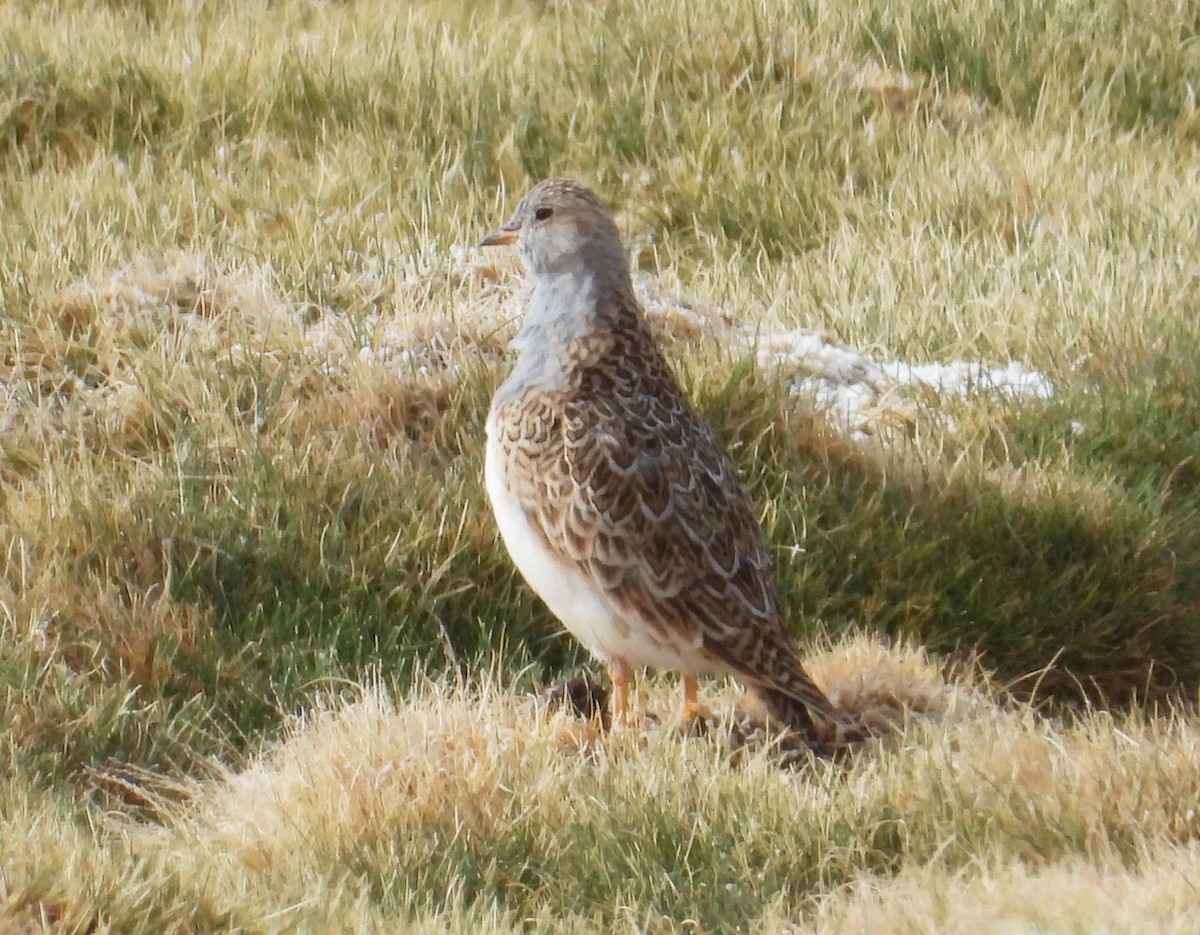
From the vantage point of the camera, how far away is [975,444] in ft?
17.9

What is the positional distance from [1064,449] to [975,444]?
0.86 ft

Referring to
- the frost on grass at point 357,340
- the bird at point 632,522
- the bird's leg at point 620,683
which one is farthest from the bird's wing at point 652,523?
the frost on grass at point 357,340

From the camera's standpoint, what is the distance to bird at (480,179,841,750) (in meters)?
4.14

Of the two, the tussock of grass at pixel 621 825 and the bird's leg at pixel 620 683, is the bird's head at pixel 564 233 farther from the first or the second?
the tussock of grass at pixel 621 825

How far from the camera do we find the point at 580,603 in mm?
4227

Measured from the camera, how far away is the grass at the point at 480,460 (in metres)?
3.51

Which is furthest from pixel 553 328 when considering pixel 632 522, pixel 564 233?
pixel 632 522

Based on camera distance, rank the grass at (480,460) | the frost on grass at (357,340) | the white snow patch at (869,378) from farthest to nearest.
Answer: the white snow patch at (869,378), the frost on grass at (357,340), the grass at (480,460)

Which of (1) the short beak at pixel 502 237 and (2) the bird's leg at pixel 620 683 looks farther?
(1) the short beak at pixel 502 237

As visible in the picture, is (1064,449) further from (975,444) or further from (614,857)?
(614,857)

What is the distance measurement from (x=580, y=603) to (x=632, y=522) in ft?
0.76

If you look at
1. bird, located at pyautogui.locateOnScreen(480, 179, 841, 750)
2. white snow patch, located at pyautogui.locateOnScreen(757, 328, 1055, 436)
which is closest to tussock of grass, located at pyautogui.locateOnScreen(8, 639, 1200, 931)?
bird, located at pyautogui.locateOnScreen(480, 179, 841, 750)

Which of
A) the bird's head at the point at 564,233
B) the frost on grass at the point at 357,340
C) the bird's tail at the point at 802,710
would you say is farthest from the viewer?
the frost on grass at the point at 357,340

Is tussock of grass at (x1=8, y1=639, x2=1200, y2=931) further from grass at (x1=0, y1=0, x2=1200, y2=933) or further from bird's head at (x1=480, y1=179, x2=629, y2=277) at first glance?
bird's head at (x1=480, y1=179, x2=629, y2=277)
